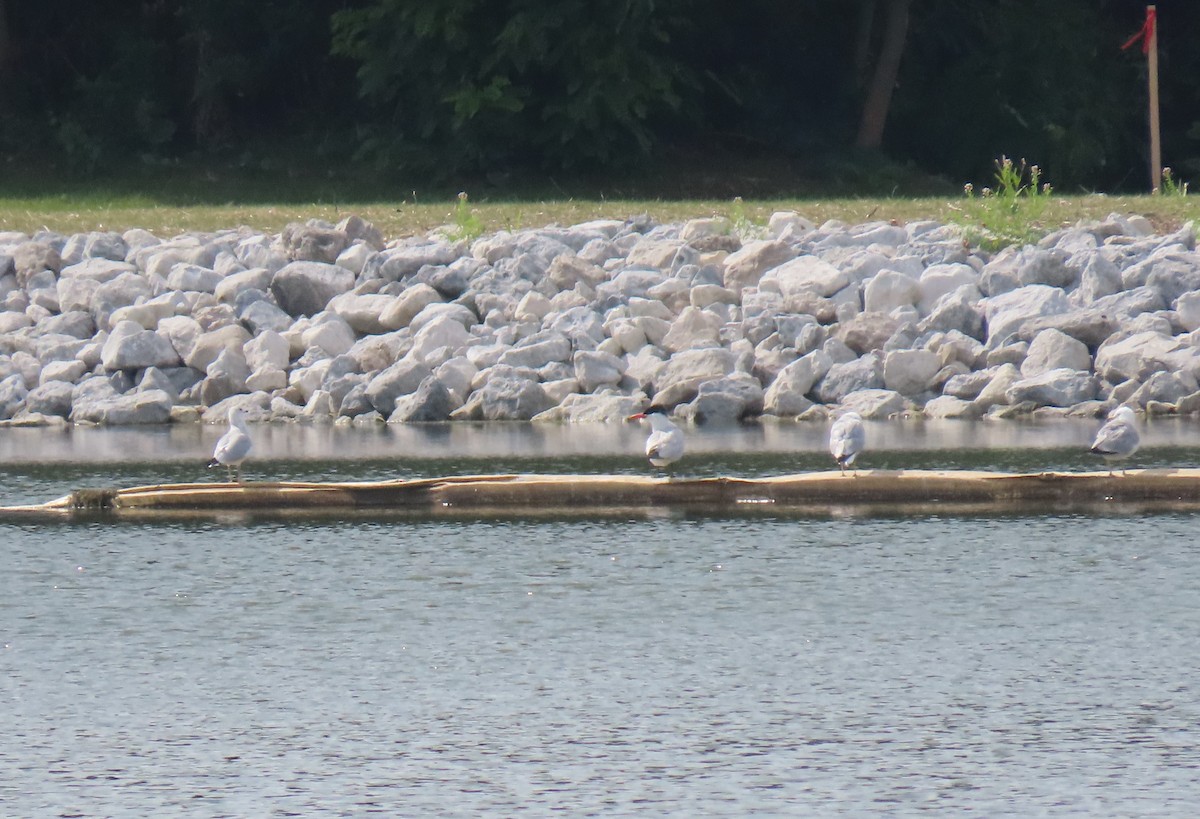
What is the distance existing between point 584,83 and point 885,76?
5560mm

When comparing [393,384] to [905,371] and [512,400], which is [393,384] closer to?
[512,400]

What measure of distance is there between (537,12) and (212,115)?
24.0 feet

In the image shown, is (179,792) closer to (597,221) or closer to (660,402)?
(660,402)

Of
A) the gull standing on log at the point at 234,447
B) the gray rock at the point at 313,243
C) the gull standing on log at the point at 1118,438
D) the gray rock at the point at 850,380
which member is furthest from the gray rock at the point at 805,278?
the gull standing on log at the point at 234,447

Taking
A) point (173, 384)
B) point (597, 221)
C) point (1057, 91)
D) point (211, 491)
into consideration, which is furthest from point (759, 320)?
point (1057, 91)

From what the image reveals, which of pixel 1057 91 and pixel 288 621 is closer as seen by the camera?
pixel 288 621

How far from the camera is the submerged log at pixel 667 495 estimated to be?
41.5 feet

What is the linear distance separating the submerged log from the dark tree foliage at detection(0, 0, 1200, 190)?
1628 cm

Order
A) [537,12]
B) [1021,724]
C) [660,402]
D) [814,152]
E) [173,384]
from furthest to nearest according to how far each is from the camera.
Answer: [814,152], [537,12], [173,384], [660,402], [1021,724]

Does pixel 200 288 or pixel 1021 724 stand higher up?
pixel 200 288

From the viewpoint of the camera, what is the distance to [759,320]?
1962cm

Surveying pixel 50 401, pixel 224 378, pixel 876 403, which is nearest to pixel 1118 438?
pixel 876 403

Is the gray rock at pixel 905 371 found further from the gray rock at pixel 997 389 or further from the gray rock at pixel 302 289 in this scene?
the gray rock at pixel 302 289

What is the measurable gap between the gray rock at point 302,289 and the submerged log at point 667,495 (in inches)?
318
